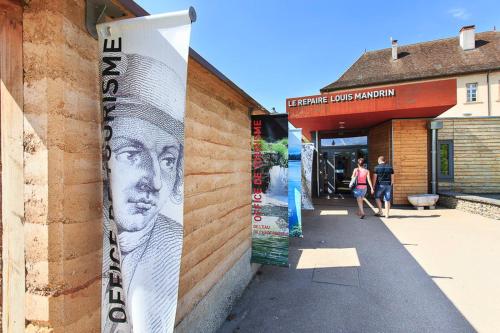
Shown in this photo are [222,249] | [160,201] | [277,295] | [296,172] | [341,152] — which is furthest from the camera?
[341,152]

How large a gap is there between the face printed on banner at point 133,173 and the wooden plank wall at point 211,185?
108 centimetres

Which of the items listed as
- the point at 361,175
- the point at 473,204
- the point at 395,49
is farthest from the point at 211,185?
the point at 395,49

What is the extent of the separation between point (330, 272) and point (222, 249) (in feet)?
7.54

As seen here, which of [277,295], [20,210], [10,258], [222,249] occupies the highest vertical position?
[20,210]

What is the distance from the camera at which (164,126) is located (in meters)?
1.48

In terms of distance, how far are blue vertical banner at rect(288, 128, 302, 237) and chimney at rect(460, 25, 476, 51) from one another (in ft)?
80.5

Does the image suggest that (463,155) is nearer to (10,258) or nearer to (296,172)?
(296,172)

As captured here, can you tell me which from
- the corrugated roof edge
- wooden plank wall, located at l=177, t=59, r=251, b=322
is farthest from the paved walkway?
the corrugated roof edge

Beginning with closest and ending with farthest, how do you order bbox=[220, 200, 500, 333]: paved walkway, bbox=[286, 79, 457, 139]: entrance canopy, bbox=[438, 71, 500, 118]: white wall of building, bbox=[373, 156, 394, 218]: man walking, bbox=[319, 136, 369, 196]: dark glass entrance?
bbox=[220, 200, 500, 333]: paved walkway, bbox=[286, 79, 457, 139]: entrance canopy, bbox=[373, 156, 394, 218]: man walking, bbox=[319, 136, 369, 196]: dark glass entrance, bbox=[438, 71, 500, 118]: white wall of building

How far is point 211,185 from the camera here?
3107 millimetres

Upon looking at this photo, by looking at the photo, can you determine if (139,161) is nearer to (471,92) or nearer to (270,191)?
(270,191)

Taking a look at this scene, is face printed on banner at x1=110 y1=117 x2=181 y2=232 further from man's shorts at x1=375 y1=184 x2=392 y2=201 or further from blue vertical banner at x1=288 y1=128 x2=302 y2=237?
→ man's shorts at x1=375 y1=184 x2=392 y2=201

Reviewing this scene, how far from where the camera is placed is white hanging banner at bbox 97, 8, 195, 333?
140 cm

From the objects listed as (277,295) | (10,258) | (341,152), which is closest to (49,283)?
(10,258)
